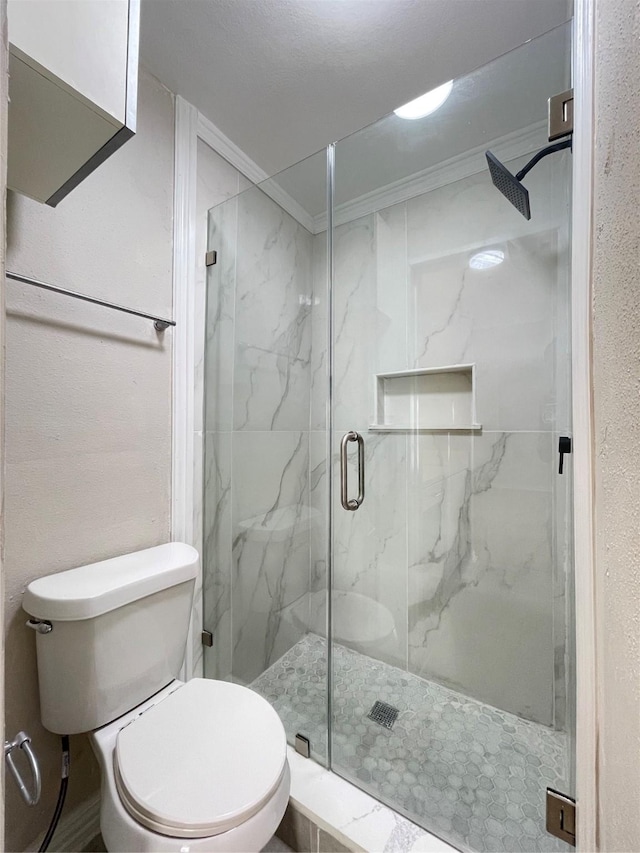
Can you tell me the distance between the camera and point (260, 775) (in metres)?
0.76

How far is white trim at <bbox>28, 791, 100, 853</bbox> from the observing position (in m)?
0.97

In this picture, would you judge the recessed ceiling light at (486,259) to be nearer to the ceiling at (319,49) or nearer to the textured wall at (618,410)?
the ceiling at (319,49)

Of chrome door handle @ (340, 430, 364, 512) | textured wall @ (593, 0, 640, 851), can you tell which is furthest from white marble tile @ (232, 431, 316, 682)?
textured wall @ (593, 0, 640, 851)

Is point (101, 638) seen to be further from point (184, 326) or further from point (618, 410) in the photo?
point (618, 410)

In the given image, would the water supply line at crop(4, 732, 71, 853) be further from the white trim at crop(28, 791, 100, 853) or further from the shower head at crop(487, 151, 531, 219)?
the shower head at crop(487, 151, 531, 219)

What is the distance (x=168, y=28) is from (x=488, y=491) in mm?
1840

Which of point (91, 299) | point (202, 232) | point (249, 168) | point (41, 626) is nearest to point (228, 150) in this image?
point (249, 168)

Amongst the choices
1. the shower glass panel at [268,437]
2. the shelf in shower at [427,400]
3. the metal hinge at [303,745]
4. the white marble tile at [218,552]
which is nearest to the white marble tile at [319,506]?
the shower glass panel at [268,437]

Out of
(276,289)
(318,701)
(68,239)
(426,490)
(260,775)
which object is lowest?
(318,701)

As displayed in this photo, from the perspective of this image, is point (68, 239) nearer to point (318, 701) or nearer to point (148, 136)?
point (148, 136)

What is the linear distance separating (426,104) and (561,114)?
60 cm

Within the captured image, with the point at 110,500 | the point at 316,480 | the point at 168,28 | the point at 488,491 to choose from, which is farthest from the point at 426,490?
the point at 168,28

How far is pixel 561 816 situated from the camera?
2.89 feet

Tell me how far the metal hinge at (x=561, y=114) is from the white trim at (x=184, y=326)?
1150 mm
